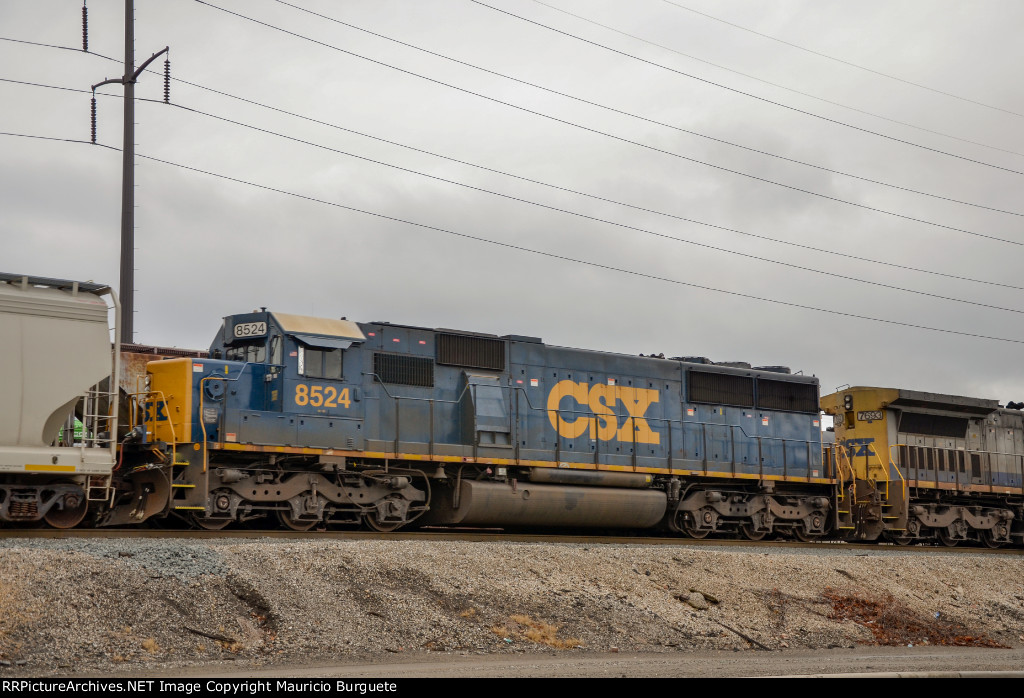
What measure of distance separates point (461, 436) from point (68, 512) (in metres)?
6.65

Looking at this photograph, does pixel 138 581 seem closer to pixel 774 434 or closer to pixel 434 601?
pixel 434 601

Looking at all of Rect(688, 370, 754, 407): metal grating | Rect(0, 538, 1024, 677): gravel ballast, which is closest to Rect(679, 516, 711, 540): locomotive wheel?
Rect(688, 370, 754, 407): metal grating

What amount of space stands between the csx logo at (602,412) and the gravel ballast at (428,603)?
3.31 meters

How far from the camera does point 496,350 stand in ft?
61.4

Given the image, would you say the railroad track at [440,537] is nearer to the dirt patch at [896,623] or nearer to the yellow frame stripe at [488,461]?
the yellow frame stripe at [488,461]

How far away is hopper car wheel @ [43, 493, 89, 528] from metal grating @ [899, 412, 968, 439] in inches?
720

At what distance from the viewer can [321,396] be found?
16.2 m

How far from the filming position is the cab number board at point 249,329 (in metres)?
16.3

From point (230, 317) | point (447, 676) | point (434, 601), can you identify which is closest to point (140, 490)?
point (230, 317)

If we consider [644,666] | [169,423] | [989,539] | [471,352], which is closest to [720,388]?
[471,352]

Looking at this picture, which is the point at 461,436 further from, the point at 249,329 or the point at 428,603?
the point at 428,603

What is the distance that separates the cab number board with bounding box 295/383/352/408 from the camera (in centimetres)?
1603

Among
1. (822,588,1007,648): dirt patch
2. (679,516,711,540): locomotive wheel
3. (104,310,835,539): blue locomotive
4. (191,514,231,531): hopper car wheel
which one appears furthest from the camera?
(679,516,711,540): locomotive wheel

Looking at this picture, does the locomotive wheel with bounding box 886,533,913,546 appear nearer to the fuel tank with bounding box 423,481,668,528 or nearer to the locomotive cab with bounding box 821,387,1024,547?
the locomotive cab with bounding box 821,387,1024,547
